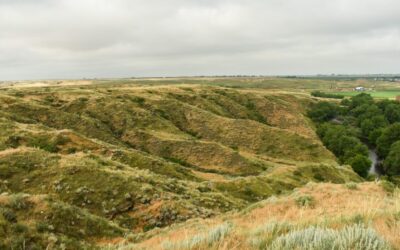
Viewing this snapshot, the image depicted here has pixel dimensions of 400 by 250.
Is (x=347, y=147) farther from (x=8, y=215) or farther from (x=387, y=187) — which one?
(x=8, y=215)

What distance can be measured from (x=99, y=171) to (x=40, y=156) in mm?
5522

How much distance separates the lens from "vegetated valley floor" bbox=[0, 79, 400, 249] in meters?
10.5

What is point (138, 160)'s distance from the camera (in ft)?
126

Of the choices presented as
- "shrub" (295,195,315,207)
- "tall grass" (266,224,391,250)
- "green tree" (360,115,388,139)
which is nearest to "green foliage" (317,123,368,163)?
"green tree" (360,115,388,139)

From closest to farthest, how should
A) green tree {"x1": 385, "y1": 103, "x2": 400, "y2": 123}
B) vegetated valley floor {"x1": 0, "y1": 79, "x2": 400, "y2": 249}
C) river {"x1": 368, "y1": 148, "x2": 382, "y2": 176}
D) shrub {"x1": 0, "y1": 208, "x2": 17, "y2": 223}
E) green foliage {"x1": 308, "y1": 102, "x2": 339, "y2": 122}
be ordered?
vegetated valley floor {"x1": 0, "y1": 79, "x2": 400, "y2": 249}, shrub {"x1": 0, "y1": 208, "x2": 17, "y2": 223}, river {"x1": 368, "y1": 148, "x2": 382, "y2": 176}, green tree {"x1": 385, "y1": 103, "x2": 400, "y2": 123}, green foliage {"x1": 308, "y1": 102, "x2": 339, "y2": 122}

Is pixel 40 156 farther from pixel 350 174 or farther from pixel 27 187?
pixel 350 174

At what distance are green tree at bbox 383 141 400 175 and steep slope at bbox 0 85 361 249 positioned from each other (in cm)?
1341

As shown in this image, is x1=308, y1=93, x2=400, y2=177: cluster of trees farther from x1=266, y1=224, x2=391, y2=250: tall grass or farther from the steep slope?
x1=266, y1=224, x2=391, y2=250: tall grass

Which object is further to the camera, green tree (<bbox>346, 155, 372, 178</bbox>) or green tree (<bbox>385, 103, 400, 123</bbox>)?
green tree (<bbox>385, 103, 400, 123</bbox>)

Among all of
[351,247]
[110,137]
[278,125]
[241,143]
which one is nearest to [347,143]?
[278,125]

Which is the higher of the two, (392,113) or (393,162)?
(392,113)

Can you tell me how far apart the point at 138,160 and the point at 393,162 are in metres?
59.6

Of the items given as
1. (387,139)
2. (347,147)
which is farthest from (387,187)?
(387,139)

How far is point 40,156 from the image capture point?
86.0 feet
